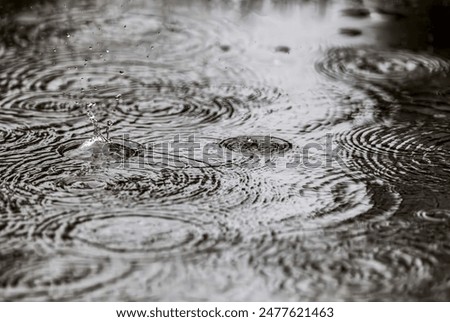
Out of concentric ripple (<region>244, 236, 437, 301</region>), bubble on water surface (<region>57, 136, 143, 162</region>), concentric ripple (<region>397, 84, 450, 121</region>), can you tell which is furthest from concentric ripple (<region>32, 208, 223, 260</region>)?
concentric ripple (<region>397, 84, 450, 121</region>)

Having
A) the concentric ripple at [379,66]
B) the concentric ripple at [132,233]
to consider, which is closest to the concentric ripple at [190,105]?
the concentric ripple at [379,66]

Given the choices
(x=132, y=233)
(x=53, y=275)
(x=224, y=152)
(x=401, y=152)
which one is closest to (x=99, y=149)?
(x=224, y=152)

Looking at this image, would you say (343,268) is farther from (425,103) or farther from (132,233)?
(425,103)

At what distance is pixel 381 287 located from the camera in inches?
85.1

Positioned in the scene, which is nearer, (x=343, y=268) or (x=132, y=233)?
(x=343, y=268)

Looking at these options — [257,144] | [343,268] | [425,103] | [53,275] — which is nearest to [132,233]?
[53,275]

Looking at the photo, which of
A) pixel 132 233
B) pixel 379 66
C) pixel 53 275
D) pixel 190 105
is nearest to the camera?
pixel 53 275

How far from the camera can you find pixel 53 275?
87.0 inches

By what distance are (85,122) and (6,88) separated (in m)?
0.56

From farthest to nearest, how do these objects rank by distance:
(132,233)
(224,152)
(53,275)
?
(224,152)
(132,233)
(53,275)

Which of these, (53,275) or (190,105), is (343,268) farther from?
(190,105)

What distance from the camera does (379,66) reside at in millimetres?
3953

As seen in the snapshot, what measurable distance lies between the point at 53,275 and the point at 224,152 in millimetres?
983

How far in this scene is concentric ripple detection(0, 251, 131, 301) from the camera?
2.13 metres
